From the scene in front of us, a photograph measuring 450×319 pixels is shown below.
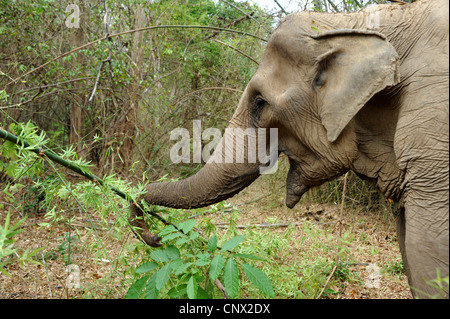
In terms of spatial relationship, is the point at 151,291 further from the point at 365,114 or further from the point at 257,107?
the point at 365,114

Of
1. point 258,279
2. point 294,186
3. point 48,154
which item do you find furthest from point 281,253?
point 48,154

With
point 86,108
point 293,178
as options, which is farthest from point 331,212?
point 86,108

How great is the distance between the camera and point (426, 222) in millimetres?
2256

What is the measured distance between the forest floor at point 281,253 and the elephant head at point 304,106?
51 centimetres

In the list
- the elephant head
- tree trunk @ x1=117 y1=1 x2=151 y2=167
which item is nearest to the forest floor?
the elephant head

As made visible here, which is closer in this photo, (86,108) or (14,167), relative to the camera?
→ (14,167)

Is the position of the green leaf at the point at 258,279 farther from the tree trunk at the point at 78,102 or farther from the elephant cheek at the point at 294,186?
the tree trunk at the point at 78,102

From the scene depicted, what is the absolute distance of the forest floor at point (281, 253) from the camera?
3.57 metres

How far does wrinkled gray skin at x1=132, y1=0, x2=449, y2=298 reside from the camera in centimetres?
227

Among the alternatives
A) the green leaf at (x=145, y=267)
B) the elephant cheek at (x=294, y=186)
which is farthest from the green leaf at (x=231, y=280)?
the elephant cheek at (x=294, y=186)

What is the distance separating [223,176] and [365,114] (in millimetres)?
987

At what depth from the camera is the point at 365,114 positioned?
9.20 feet
